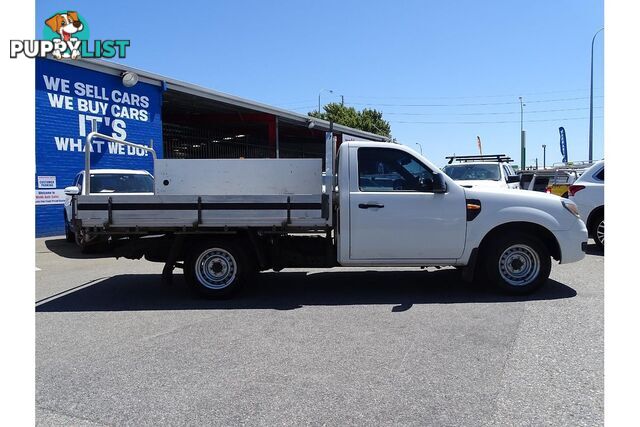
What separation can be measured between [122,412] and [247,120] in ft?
68.9

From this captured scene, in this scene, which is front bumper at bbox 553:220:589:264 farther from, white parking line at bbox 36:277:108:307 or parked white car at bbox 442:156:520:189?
→ parked white car at bbox 442:156:520:189

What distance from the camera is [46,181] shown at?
544 inches

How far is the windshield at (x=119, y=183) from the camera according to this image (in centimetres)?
1148

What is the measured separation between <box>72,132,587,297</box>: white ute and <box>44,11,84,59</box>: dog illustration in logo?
9.07 m

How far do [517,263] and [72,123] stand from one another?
1285cm

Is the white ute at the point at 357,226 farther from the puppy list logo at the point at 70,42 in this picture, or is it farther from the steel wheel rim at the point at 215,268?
the puppy list logo at the point at 70,42

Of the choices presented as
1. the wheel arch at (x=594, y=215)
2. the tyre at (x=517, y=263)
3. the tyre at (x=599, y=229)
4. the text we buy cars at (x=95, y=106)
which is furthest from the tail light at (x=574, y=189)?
the text we buy cars at (x=95, y=106)

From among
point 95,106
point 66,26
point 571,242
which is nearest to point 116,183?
point 95,106

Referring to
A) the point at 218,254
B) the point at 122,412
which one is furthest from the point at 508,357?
the point at 218,254

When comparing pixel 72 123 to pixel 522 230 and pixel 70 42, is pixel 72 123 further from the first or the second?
pixel 522 230

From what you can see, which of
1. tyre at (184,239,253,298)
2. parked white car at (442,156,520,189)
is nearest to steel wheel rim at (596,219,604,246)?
parked white car at (442,156,520,189)

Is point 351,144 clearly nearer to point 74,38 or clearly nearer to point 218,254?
point 218,254

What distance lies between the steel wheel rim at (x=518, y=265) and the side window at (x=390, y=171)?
144 centimetres

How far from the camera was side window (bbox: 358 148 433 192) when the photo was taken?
651cm
